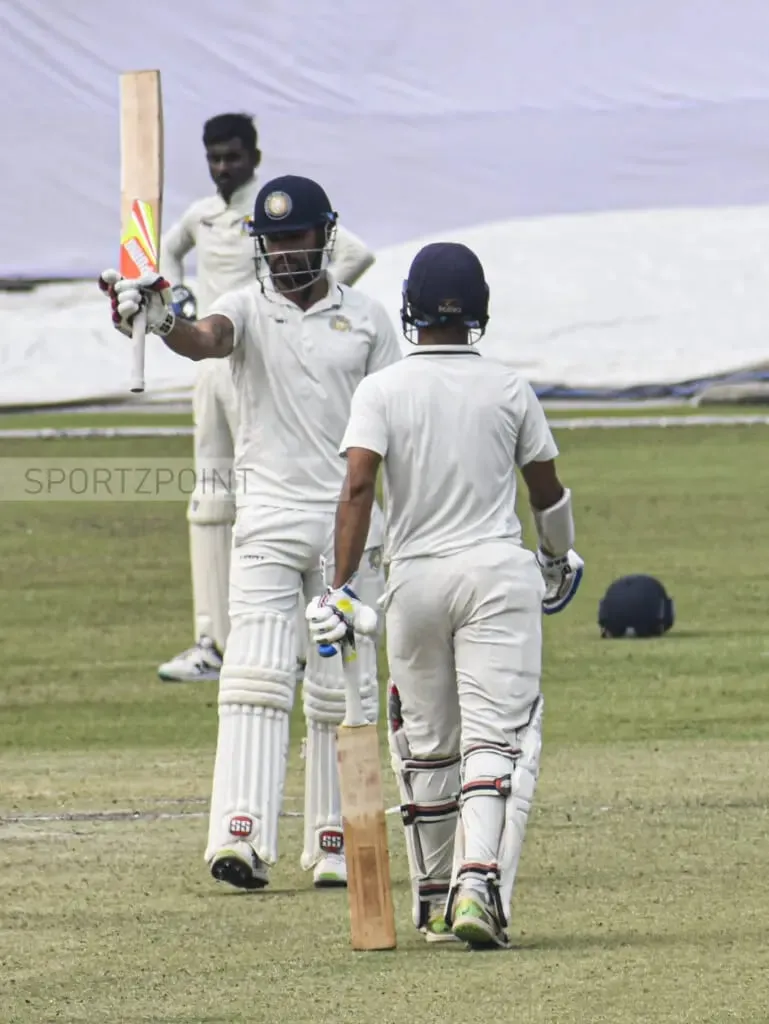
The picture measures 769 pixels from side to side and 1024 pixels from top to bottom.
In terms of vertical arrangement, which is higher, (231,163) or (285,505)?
(231,163)

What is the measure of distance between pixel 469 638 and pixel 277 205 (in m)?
1.81

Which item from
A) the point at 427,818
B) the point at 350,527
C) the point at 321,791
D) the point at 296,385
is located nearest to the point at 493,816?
the point at 427,818

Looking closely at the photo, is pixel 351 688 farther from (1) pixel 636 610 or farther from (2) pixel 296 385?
(1) pixel 636 610

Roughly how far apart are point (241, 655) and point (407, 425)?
1.46 meters

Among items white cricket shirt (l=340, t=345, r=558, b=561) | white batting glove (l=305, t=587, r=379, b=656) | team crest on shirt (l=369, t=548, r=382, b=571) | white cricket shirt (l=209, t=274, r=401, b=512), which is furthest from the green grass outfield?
white cricket shirt (l=209, t=274, r=401, b=512)

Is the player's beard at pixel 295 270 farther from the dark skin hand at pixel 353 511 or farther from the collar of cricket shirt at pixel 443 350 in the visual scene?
the dark skin hand at pixel 353 511

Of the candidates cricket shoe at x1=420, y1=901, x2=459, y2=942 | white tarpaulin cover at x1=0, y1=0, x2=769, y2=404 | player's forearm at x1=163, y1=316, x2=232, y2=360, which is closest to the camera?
cricket shoe at x1=420, y1=901, x2=459, y2=942

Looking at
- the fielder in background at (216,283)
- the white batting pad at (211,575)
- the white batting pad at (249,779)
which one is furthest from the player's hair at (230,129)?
the white batting pad at (249,779)

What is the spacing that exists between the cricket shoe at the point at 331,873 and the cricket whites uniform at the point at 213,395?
4.04 metres

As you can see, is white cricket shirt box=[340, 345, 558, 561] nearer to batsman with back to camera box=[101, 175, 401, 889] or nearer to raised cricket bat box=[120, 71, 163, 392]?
batsman with back to camera box=[101, 175, 401, 889]

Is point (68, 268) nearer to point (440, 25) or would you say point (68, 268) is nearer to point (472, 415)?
point (440, 25)

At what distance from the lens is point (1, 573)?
64.3 feet

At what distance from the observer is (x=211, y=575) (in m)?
13.2

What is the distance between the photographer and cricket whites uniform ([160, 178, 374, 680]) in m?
12.6
